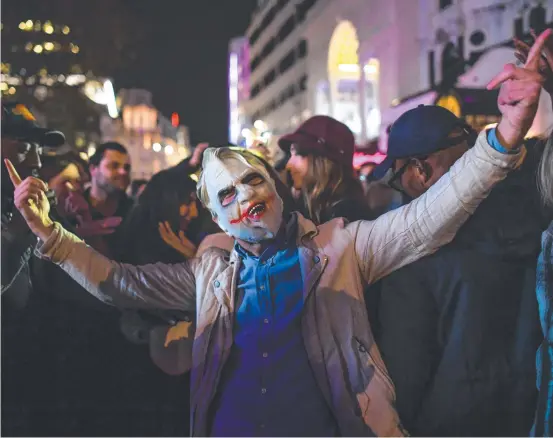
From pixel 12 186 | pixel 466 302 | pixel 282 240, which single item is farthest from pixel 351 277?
pixel 12 186

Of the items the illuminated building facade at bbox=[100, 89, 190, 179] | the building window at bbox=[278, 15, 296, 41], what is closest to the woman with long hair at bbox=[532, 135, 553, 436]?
the illuminated building facade at bbox=[100, 89, 190, 179]

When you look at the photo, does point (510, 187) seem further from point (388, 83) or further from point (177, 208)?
point (388, 83)

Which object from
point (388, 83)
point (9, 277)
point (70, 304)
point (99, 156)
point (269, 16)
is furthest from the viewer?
point (269, 16)

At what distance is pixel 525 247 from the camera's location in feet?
8.90

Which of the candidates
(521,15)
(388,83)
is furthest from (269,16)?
(521,15)

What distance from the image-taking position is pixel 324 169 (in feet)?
10.5

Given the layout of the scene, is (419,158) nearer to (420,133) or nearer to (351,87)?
(420,133)

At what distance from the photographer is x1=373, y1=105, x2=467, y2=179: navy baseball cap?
8.73ft

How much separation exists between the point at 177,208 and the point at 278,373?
4.53 feet

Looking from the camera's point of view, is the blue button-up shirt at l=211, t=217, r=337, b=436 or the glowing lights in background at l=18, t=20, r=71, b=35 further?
the glowing lights in background at l=18, t=20, r=71, b=35

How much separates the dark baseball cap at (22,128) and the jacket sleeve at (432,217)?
188 centimetres

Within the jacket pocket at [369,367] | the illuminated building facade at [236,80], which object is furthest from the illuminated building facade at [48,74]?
the illuminated building facade at [236,80]

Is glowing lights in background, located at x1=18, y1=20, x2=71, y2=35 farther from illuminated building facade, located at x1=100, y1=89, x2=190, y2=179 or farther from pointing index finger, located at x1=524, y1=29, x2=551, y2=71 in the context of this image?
pointing index finger, located at x1=524, y1=29, x2=551, y2=71

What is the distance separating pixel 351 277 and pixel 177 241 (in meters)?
1.16
